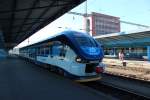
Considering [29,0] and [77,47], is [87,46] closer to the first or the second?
[77,47]

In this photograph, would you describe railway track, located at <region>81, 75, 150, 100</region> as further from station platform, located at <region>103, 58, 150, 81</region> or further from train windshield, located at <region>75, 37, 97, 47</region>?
station platform, located at <region>103, 58, 150, 81</region>

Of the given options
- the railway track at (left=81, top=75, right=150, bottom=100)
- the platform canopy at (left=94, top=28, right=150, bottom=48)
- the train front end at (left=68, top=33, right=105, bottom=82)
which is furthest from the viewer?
the platform canopy at (left=94, top=28, right=150, bottom=48)

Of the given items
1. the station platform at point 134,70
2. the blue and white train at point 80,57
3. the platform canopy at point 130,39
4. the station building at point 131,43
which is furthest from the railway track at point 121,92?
the station building at point 131,43

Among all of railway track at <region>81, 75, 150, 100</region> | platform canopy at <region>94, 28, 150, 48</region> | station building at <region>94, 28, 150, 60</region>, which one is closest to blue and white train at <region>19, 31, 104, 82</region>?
railway track at <region>81, 75, 150, 100</region>

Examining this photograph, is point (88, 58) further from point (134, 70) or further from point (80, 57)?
point (134, 70)

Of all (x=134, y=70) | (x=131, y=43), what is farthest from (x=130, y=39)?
(x=134, y=70)

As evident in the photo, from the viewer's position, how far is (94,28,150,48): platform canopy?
102 feet

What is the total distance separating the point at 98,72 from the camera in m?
13.5

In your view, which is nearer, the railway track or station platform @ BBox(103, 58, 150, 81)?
the railway track

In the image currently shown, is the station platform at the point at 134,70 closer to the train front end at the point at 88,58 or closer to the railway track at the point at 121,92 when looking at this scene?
the railway track at the point at 121,92

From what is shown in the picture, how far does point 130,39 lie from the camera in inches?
1437

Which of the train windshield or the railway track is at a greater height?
the train windshield

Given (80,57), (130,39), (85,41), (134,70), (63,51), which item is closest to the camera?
(80,57)

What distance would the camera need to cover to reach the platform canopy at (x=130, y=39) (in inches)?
1229
